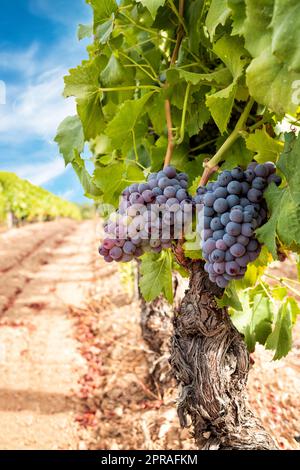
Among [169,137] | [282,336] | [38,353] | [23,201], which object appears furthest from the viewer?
[23,201]

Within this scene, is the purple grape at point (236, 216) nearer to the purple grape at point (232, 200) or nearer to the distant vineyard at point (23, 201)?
the purple grape at point (232, 200)

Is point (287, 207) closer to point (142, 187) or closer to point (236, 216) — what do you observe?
point (236, 216)

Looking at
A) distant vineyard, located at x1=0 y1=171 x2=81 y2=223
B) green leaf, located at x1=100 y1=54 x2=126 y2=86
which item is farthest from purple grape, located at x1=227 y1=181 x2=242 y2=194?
distant vineyard, located at x1=0 y1=171 x2=81 y2=223

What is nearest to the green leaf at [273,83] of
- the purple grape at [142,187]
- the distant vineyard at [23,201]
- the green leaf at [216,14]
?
the green leaf at [216,14]

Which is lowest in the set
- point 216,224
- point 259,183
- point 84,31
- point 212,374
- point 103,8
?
point 212,374

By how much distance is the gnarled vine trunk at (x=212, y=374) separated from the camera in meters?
1.92

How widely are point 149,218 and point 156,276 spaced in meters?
0.50

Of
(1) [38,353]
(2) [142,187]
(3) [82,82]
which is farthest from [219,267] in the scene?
(1) [38,353]

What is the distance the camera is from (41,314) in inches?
351

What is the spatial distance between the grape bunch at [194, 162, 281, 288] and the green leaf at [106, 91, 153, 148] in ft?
1.37

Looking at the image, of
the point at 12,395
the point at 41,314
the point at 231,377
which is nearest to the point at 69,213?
the point at 41,314

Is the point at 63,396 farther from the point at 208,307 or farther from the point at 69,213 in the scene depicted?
the point at 69,213

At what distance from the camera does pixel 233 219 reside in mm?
1196

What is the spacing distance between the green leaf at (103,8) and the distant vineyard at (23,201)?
25.9 m
